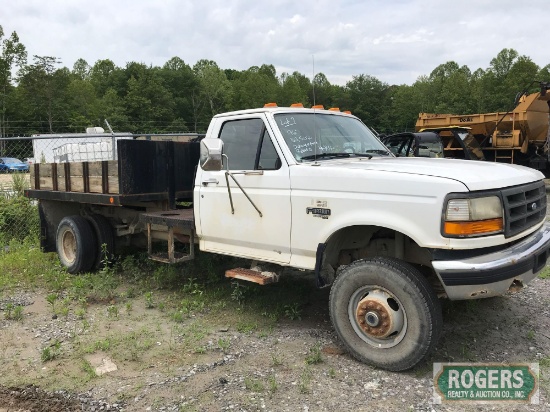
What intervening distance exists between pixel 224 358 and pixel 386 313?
1.42 meters

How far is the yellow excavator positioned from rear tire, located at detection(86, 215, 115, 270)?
37.7 ft

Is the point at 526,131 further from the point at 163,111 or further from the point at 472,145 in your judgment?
the point at 163,111

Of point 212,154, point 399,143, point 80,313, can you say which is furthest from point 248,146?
point 399,143

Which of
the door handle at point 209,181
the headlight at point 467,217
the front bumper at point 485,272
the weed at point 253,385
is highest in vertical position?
the door handle at point 209,181

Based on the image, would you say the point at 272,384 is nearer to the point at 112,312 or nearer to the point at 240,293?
the point at 240,293

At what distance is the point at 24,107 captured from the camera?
51.5 metres

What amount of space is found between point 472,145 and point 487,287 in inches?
493

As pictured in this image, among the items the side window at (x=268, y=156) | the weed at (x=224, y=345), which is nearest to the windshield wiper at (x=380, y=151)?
the side window at (x=268, y=156)

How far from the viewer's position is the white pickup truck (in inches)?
137

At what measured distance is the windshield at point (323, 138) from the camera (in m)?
4.55

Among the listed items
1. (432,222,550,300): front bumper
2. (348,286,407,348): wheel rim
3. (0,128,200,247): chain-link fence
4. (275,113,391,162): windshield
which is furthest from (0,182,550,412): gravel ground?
(0,128,200,247): chain-link fence

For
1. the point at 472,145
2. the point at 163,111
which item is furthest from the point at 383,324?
the point at 163,111

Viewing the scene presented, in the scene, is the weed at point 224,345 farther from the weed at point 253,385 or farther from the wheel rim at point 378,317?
the wheel rim at point 378,317

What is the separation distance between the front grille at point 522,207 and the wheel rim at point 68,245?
5.66 metres
